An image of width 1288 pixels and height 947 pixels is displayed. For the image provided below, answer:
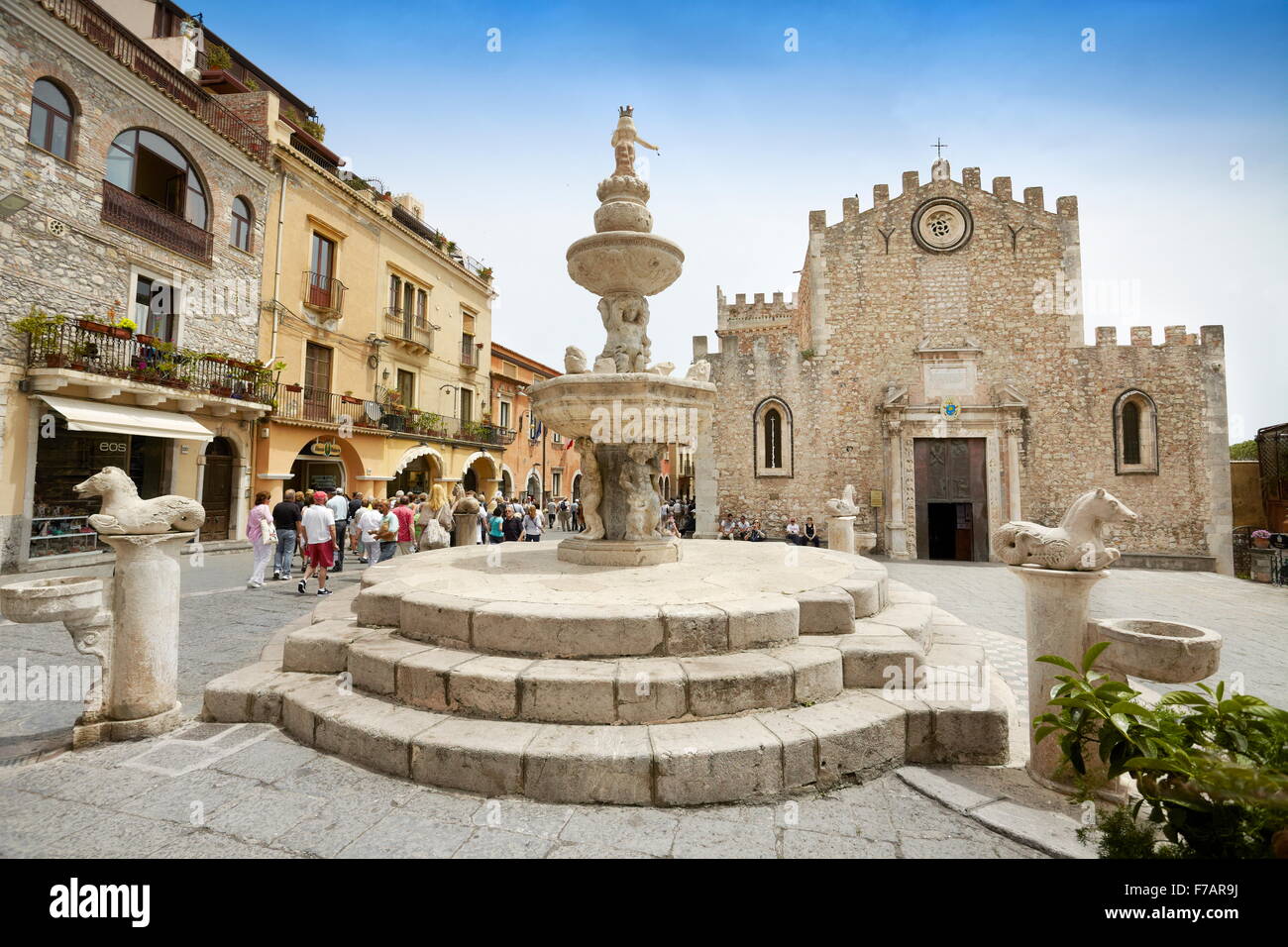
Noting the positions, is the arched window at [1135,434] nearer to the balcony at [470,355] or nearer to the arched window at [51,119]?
the balcony at [470,355]

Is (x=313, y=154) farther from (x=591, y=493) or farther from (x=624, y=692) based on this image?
(x=624, y=692)

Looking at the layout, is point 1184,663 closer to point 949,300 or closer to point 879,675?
point 879,675

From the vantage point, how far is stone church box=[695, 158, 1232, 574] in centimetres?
1645

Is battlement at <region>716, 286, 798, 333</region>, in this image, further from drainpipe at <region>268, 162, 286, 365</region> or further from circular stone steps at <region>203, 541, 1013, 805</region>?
circular stone steps at <region>203, 541, 1013, 805</region>

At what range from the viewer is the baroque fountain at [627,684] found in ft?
8.80

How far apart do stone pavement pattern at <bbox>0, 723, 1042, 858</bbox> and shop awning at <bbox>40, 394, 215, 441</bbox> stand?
12012mm

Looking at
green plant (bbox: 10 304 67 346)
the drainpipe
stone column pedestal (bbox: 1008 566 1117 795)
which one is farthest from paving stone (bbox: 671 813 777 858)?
the drainpipe

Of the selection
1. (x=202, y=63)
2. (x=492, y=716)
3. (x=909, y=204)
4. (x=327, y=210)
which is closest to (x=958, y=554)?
(x=909, y=204)

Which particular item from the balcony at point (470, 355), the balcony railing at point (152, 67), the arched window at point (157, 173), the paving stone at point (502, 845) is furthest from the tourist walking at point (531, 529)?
the balcony railing at point (152, 67)

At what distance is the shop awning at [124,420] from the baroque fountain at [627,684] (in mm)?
10768

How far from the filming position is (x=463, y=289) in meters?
25.6

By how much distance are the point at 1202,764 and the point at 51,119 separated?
1926 cm

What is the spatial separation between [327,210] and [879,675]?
22.0 meters

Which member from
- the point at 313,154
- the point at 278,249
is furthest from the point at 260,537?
the point at 313,154
